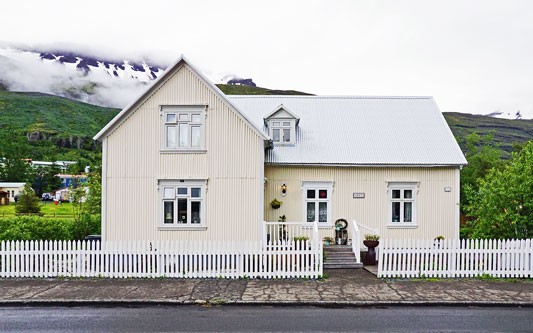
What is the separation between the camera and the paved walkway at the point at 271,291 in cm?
1098

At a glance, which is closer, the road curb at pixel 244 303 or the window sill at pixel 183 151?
the road curb at pixel 244 303

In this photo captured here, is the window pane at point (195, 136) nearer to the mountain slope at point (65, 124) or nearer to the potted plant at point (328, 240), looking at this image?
the potted plant at point (328, 240)

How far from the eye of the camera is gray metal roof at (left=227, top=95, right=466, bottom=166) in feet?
59.2

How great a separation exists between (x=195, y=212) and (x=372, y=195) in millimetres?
7704

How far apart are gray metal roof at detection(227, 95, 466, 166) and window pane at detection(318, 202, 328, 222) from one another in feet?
6.03

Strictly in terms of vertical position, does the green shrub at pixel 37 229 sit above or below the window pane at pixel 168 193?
below

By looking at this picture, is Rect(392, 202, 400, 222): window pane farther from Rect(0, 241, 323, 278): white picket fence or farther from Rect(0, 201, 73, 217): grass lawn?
Rect(0, 201, 73, 217): grass lawn

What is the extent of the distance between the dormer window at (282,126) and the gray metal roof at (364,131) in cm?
39

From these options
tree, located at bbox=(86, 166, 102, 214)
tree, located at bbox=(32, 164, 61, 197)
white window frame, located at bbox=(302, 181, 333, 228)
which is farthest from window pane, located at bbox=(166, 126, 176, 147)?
tree, located at bbox=(32, 164, 61, 197)

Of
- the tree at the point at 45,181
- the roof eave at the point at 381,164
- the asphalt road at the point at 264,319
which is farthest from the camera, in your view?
the tree at the point at 45,181

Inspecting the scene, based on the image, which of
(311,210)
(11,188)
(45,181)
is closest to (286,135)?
(311,210)

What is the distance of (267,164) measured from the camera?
17812 millimetres

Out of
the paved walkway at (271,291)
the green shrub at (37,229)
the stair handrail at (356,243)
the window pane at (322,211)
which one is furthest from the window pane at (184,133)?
the green shrub at (37,229)

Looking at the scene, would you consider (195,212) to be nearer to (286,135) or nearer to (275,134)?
(275,134)
